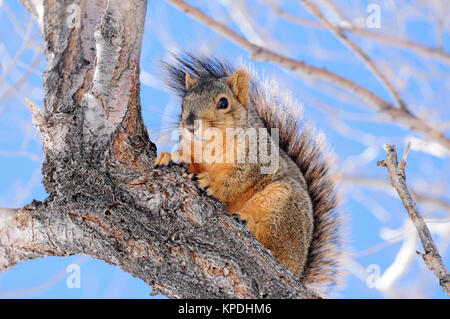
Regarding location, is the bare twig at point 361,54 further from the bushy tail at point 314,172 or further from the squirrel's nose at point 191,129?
the bushy tail at point 314,172

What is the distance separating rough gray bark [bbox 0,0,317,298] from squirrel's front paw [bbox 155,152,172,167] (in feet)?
0.14

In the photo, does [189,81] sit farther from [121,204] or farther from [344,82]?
[344,82]

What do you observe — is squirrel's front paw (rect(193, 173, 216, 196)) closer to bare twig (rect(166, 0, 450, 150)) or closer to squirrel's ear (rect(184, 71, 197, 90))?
squirrel's ear (rect(184, 71, 197, 90))

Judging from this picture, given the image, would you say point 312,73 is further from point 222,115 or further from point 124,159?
point 222,115

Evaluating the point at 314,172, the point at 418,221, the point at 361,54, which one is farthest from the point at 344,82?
the point at 314,172

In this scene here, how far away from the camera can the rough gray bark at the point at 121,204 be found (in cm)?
203

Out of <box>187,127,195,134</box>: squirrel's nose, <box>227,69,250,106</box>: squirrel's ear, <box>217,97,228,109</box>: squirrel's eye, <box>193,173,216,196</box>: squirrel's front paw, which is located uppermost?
<box>227,69,250,106</box>: squirrel's ear

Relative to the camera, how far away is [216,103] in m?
2.96

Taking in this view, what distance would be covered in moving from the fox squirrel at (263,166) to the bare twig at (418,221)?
2.48 feet

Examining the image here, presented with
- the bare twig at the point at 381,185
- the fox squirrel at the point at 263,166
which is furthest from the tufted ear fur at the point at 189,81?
the bare twig at the point at 381,185

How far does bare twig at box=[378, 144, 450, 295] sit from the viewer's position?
1.92 meters

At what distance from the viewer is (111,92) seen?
7.79ft

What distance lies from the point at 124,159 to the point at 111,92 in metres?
0.33

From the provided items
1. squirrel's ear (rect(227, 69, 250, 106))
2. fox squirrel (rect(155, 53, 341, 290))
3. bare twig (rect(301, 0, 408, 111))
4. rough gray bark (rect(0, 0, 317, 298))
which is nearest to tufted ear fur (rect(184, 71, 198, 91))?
fox squirrel (rect(155, 53, 341, 290))
